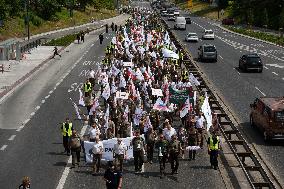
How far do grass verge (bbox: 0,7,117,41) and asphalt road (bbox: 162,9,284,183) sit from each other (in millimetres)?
26356

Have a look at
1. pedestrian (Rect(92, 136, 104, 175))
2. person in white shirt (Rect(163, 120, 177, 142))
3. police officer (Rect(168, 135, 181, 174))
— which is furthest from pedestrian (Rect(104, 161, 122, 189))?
person in white shirt (Rect(163, 120, 177, 142))

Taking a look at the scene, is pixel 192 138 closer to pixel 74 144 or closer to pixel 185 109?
pixel 185 109

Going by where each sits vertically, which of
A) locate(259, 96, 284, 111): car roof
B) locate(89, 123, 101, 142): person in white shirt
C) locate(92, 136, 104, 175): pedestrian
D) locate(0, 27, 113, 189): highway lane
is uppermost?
locate(259, 96, 284, 111): car roof

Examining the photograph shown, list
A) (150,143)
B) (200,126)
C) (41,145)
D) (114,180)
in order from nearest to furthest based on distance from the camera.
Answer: (114,180)
(150,143)
(200,126)
(41,145)

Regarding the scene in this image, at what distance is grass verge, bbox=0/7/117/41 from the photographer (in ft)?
290

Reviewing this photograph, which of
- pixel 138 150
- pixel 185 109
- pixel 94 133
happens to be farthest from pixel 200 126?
pixel 94 133

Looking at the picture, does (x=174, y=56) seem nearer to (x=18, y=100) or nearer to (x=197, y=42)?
(x=18, y=100)

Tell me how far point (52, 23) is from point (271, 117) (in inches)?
3470

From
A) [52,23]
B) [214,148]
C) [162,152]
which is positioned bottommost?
[162,152]

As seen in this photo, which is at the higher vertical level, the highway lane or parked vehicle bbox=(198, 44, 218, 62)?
parked vehicle bbox=(198, 44, 218, 62)

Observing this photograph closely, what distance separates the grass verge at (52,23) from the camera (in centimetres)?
8839

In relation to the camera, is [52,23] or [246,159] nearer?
Result: [246,159]

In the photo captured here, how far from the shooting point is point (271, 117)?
1011 inches

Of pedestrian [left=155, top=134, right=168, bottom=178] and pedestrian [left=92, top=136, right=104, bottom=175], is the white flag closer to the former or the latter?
pedestrian [left=155, top=134, right=168, bottom=178]
